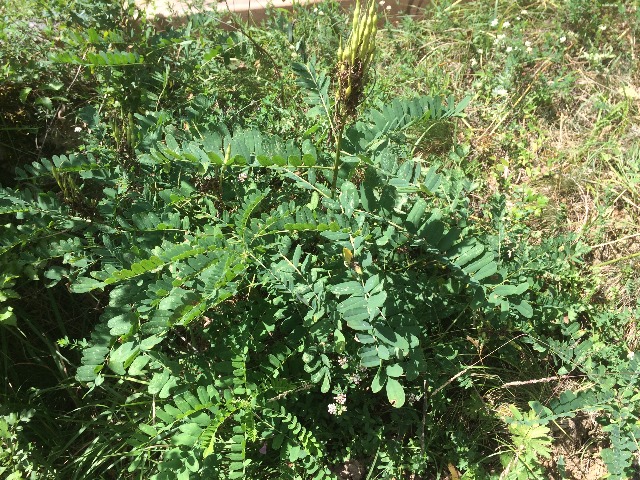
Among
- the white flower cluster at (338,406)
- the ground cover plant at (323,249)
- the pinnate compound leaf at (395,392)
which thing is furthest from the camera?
the white flower cluster at (338,406)

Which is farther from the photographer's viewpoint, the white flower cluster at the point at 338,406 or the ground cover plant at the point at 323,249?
the white flower cluster at the point at 338,406

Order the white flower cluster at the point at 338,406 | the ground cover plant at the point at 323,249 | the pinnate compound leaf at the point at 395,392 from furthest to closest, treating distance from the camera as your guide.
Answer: the white flower cluster at the point at 338,406 < the ground cover plant at the point at 323,249 < the pinnate compound leaf at the point at 395,392

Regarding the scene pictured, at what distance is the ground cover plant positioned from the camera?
6.01 ft

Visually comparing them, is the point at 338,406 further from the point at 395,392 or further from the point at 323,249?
the point at 323,249

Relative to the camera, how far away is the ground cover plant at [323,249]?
183cm

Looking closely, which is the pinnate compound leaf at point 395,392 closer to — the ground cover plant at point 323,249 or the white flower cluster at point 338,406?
the ground cover plant at point 323,249

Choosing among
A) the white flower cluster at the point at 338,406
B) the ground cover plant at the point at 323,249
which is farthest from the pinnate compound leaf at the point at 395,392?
the white flower cluster at the point at 338,406

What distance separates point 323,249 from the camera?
6.31 feet

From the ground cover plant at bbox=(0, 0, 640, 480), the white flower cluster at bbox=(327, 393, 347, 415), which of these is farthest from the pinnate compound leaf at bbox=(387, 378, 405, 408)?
the white flower cluster at bbox=(327, 393, 347, 415)

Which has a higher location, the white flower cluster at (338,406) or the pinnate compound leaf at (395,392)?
the pinnate compound leaf at (395,392)

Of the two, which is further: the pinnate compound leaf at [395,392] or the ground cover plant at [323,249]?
the ground cover plant at [323,249]

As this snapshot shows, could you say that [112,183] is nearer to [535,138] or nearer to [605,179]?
[535,138]

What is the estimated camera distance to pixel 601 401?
6.73ft

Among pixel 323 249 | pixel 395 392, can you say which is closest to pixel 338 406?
pixel 395 392
